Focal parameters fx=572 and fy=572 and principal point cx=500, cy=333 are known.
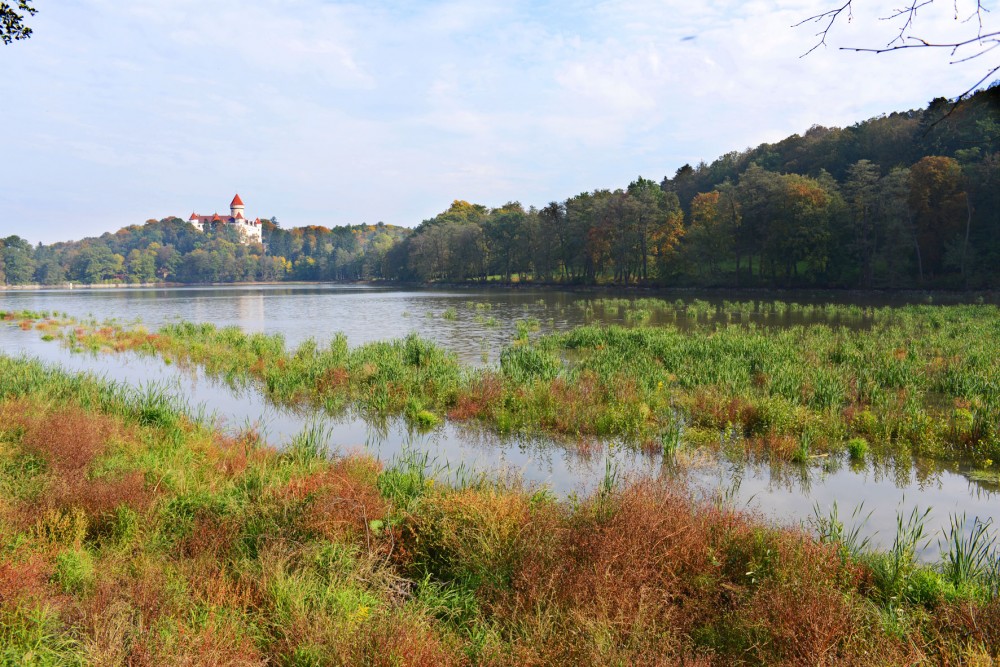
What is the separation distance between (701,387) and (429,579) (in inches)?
431

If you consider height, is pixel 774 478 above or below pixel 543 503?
below

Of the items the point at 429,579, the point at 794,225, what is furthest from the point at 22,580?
the point at 794,225

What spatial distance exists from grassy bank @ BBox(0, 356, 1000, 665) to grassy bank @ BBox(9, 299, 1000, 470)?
4939 millimetres

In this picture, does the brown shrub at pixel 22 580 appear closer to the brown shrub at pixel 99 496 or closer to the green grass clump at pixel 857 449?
the brown shrub at pixel 99 496

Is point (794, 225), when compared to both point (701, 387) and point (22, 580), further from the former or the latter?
point (22, 580)

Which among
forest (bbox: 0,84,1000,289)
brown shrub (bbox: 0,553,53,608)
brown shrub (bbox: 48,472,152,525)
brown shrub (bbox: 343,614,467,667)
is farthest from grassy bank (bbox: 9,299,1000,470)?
forest (bbox: 0,84,1000,289)

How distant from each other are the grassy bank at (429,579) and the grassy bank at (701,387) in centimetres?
494

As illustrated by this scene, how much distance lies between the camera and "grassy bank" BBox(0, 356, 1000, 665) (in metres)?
4.60

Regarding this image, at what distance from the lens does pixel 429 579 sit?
6.34 meters

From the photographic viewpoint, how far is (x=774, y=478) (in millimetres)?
10414

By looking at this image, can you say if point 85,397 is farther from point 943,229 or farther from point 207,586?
point 943,229

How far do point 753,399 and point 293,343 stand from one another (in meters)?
23.3

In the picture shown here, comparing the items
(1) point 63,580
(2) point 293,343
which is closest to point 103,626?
(1) point 63,580

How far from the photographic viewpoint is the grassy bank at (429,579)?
4.60 m
